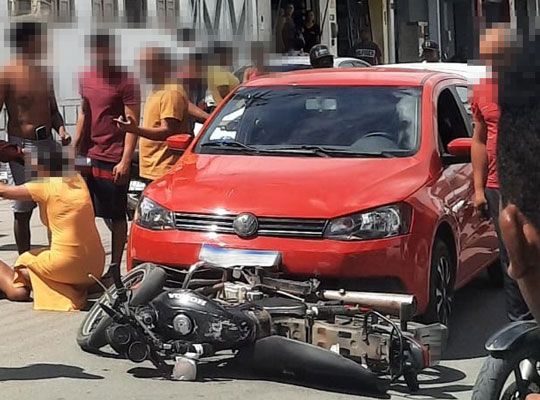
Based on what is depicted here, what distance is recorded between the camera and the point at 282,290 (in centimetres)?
554

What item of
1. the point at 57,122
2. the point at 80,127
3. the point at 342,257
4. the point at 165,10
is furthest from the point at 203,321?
the point at 165,10

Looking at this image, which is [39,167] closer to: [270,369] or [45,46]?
[45,46]

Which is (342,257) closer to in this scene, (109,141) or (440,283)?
(440,283)

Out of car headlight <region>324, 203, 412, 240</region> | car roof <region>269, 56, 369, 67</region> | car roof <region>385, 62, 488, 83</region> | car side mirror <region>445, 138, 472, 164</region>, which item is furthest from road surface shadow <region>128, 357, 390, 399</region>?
car roof <region>269, 56, 369, 67</region>

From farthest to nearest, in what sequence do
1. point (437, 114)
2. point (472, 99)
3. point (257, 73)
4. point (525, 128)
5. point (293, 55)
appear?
point (293, 55) < point (257, 73) < point (437, 114) < point (472, 99) < point (525, 128)

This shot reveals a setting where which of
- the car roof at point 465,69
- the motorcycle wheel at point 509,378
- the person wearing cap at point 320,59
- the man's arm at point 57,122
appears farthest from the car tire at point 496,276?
the motorcycle wheel at point 509,378

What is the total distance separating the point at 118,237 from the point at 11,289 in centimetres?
98

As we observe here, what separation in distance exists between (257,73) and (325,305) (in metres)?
3.52

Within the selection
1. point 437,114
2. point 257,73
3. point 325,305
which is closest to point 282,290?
point 325,305

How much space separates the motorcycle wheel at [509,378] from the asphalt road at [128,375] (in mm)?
1337

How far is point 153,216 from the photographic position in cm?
605

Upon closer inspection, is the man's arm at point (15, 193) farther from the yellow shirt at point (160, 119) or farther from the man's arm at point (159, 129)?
the yellow shirt at point (160, 119)

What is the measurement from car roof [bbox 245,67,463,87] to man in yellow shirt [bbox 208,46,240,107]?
1368 millimetres

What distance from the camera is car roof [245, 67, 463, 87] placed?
704 cm
